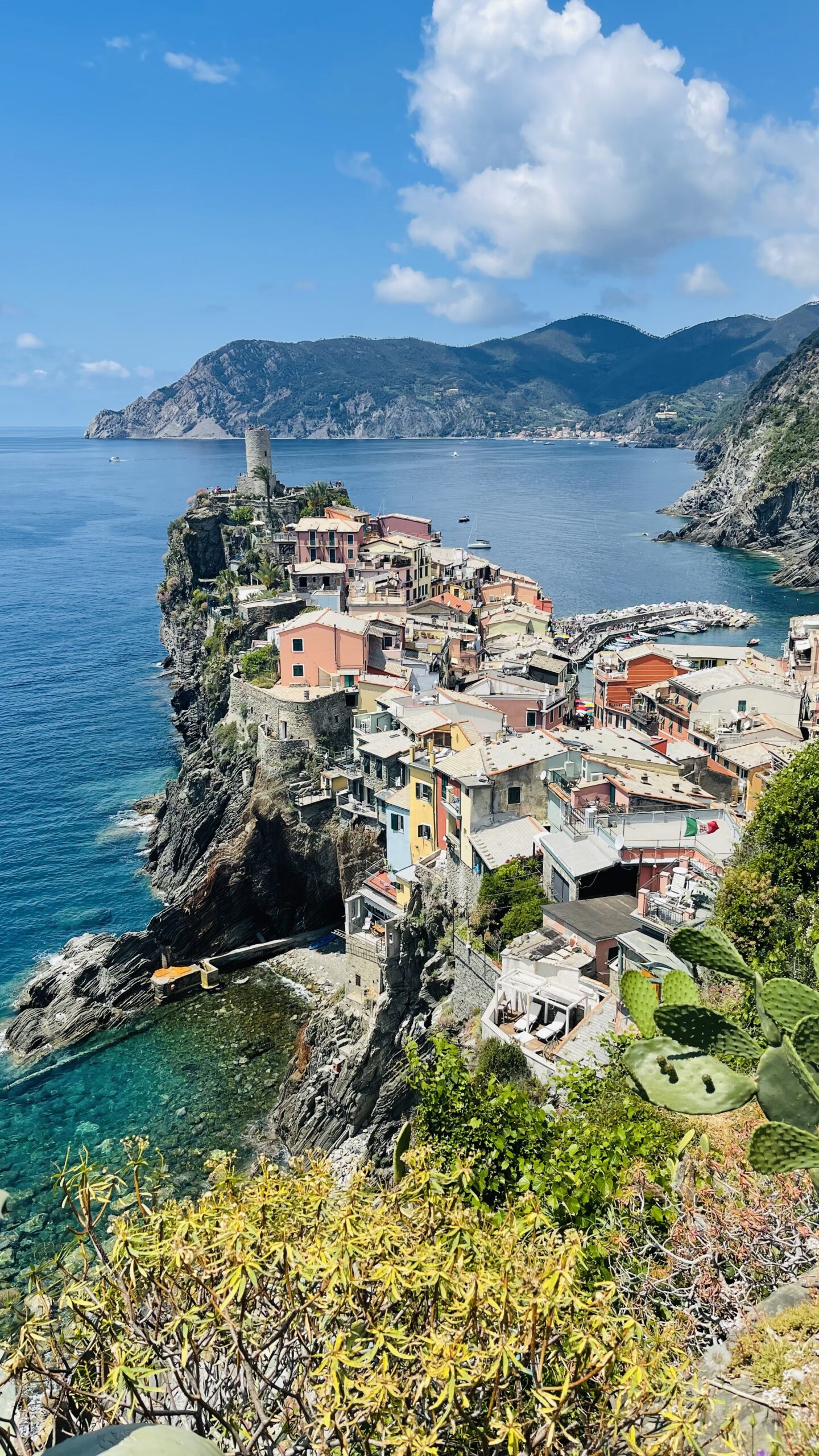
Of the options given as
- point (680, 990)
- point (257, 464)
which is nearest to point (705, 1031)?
point (680, 990)

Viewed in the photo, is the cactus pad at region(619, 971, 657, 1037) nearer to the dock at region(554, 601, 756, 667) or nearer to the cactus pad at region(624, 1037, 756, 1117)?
the cactus pad at region(624, 1037, 756, 1117)

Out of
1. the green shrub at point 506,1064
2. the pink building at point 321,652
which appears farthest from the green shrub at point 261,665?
the green shrub at point 506,1064

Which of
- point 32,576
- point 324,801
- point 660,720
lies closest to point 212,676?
point 324,801

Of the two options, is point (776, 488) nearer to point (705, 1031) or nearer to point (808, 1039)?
point (705, 1031)

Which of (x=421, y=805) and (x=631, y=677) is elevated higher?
(x=421, y=805)

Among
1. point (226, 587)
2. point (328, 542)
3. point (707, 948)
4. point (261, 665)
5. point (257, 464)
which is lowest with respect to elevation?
point (261, 665)

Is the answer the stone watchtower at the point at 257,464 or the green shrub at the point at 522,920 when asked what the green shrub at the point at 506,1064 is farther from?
the stone watchtower at the point at 257,464
